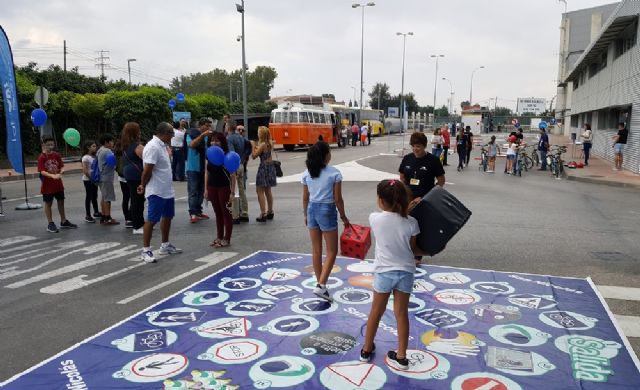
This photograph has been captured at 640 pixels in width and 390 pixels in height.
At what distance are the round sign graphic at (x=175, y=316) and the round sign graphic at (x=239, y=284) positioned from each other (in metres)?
0.74

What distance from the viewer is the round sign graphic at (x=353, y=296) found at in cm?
536

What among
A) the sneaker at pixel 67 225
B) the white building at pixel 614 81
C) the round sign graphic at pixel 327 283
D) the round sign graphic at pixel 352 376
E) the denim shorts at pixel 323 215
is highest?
the white building at pixel 614 81

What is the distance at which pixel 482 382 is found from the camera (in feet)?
12.1

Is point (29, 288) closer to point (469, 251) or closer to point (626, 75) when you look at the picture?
point (469, 251)

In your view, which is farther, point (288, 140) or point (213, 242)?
point (288, 140)

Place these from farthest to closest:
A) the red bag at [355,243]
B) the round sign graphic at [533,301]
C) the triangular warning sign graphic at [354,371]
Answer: the round sign graphic at [533,301], the red bag at [355,243], the triangular warning sign graphic at [354,371]

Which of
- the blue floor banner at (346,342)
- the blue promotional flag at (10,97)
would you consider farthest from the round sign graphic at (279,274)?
the blue promotional flag at (10,97)

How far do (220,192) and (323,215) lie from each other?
278 centimetres

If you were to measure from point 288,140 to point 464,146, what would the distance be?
1352cm

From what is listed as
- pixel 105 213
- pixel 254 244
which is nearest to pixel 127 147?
pixel 105 213

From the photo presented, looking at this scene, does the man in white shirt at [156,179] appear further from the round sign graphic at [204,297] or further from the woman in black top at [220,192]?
the round sign graphic at [204,297]

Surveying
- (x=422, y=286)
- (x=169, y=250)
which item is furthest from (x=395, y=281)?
(x=169, y=250)

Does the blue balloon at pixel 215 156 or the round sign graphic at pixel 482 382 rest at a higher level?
the blue balloon at pixel 215 156

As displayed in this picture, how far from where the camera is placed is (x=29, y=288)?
232 inches
